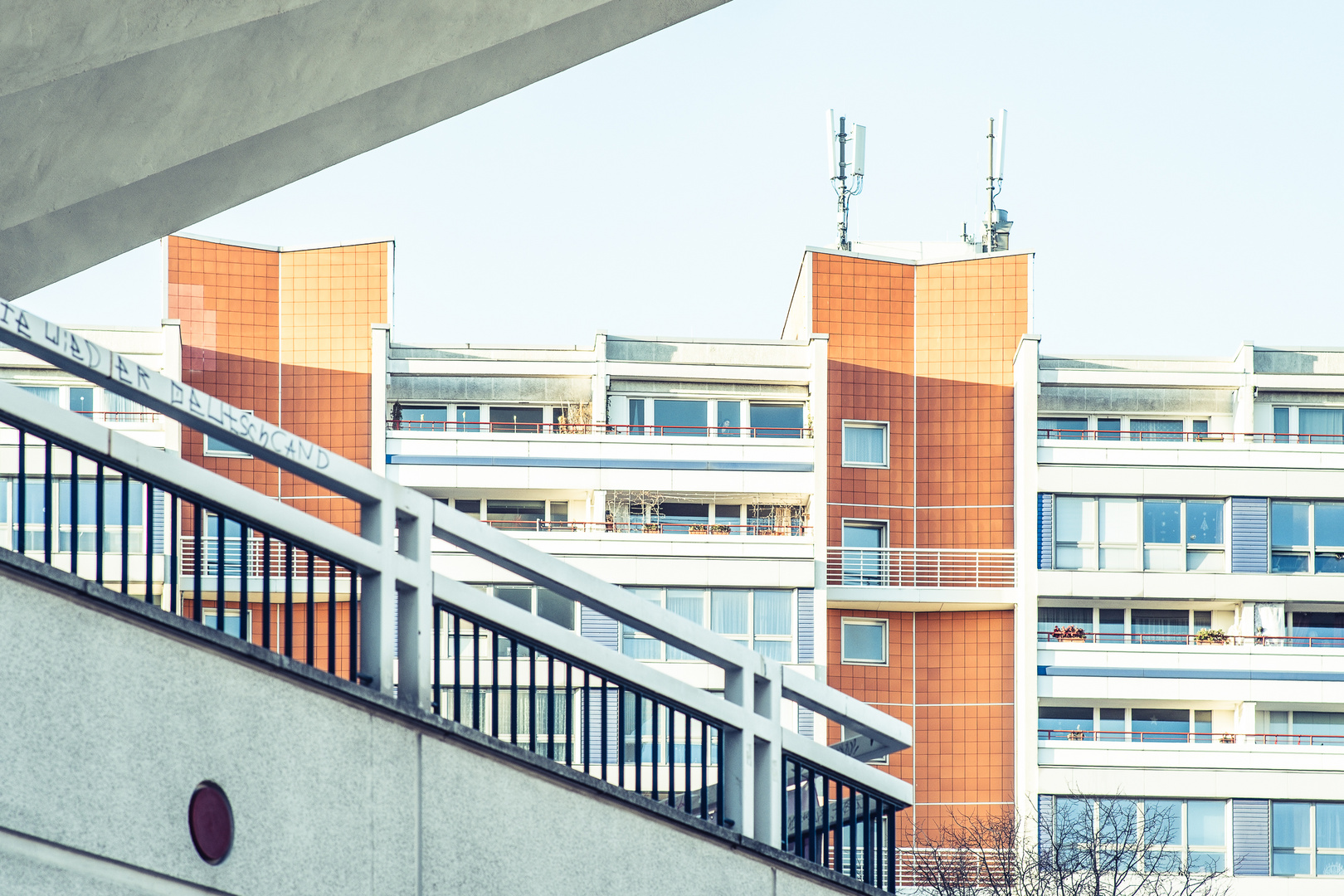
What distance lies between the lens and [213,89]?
8.12 m

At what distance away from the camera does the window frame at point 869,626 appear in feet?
116

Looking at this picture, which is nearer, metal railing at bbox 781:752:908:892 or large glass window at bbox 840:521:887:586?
metal railing at bbox 781:752:908:892

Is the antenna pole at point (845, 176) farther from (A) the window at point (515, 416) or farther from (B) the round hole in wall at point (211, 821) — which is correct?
(B) the round hole in wall at point (211, 821)

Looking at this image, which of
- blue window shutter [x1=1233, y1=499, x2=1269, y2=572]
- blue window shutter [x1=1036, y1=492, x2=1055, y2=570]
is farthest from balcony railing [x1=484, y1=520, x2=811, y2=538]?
blue window shutter [x1=1233, y1=499, x2=1269, y2=572]

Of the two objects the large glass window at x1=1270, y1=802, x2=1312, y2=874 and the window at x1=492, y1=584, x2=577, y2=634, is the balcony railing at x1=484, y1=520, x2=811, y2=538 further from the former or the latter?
the large glass window at x1=1270, y1=802, x2=1312, y2=874

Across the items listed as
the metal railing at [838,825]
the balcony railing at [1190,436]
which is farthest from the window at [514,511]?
the metal railing at [838,825]

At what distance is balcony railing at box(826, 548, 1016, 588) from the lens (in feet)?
115

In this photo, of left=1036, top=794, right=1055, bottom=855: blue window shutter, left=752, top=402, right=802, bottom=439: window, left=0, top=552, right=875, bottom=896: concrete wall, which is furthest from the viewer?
left=752, top=402, right=802, bottom=439: window

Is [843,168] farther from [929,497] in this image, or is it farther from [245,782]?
[245,782]

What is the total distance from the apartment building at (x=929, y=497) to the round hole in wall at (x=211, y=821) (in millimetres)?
27697

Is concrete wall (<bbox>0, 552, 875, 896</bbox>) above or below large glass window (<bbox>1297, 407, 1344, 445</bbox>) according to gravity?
below

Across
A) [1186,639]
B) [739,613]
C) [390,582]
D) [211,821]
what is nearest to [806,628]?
[739,613]

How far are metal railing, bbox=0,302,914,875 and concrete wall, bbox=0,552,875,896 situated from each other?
218 mm

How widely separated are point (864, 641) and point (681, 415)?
6278 mm
